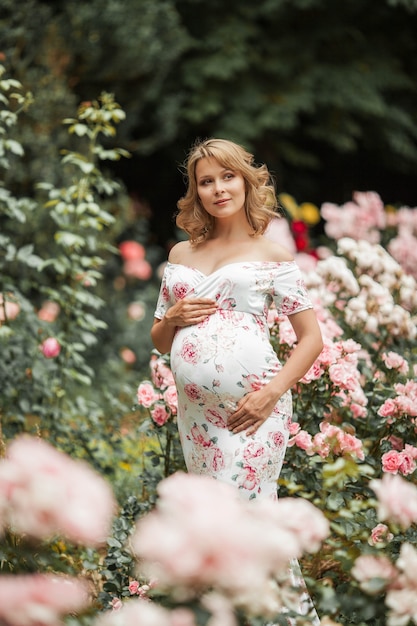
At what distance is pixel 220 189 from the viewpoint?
2635 millimetres

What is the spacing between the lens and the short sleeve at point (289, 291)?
260 centimetres

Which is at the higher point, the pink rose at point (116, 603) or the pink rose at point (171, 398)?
the pink rose at point (171, 398)

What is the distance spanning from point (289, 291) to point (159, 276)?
15.0 feet

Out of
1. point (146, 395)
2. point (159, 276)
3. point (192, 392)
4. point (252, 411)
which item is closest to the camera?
point (252, 411)

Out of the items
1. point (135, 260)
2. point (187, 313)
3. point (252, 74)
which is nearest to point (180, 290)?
point (187, 313)

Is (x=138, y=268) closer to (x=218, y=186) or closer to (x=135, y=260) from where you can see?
(x=135, y=260)

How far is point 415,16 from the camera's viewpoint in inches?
349

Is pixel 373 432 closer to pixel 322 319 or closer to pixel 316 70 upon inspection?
pixel 322 319

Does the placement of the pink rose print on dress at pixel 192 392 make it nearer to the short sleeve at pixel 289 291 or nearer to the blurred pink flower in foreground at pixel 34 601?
the short sleeve at pixel 289 291

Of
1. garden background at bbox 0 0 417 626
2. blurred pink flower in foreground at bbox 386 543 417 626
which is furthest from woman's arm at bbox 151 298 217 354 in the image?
blurred pink flower in foreground at bbox 386 543 417 626

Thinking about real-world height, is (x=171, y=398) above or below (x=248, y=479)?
above

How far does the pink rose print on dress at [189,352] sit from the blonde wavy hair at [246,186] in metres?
0.43

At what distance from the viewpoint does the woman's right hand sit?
8.41 feet

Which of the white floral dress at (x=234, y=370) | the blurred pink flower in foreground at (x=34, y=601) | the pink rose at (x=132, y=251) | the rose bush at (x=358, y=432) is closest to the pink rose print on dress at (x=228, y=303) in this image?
the white floral dress at (x=234, y=370)
